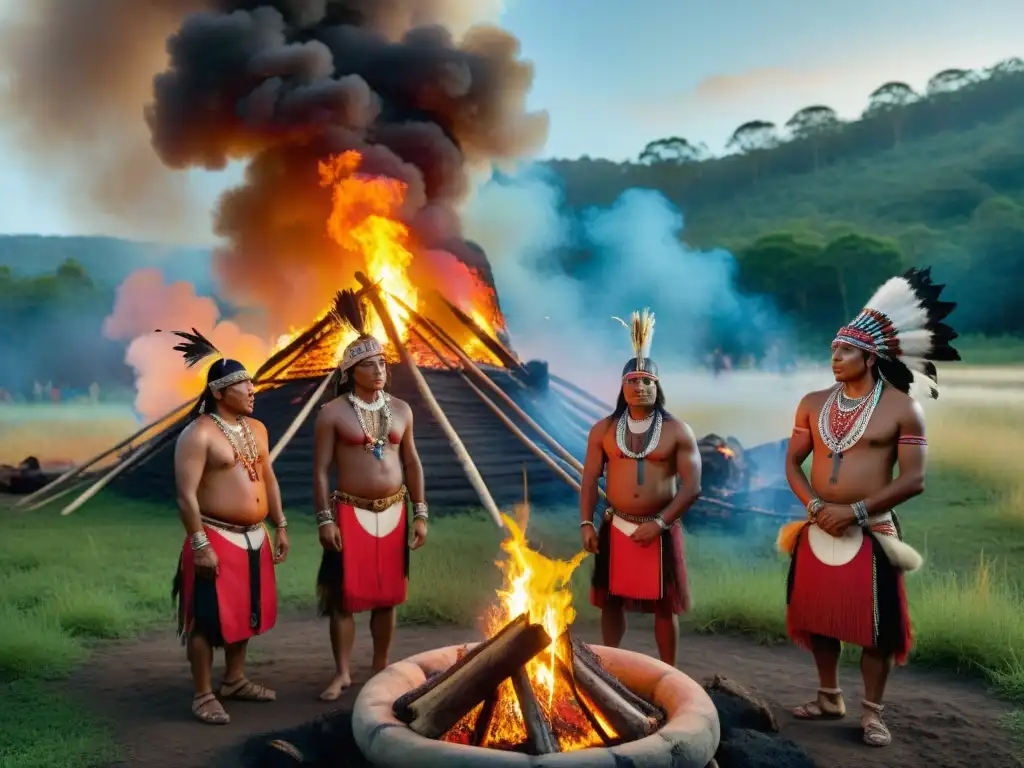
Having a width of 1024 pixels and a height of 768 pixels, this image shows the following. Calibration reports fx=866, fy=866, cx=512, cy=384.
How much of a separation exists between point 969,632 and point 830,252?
8.68 metres

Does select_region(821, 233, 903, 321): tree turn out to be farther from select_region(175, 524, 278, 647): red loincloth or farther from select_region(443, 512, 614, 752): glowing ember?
select_region(175, 524, 278, 647): red loincloth

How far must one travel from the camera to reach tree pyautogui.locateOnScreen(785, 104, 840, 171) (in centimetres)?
1347

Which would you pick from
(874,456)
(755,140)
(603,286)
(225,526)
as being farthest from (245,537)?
(755,140)

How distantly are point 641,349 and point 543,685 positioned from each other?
178 centimetres

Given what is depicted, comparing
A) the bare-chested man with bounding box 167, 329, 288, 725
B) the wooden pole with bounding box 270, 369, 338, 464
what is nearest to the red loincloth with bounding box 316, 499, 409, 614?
the bare-chested man with bounding box 167, 329, 288, 725

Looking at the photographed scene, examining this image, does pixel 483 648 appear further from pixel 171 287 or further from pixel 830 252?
pixel 830 252

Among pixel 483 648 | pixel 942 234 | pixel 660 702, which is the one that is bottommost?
pixel 660 702

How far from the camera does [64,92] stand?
10586 millimetres

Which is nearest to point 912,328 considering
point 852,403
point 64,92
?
point 852,403

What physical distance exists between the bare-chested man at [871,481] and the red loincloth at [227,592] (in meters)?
2.60

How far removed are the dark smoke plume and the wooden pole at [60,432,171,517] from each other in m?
1.95

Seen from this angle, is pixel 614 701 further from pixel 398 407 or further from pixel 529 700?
pixel 398 407

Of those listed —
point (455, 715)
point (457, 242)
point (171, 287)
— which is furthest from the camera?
point (171, 287)

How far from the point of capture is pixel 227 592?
4.10m
